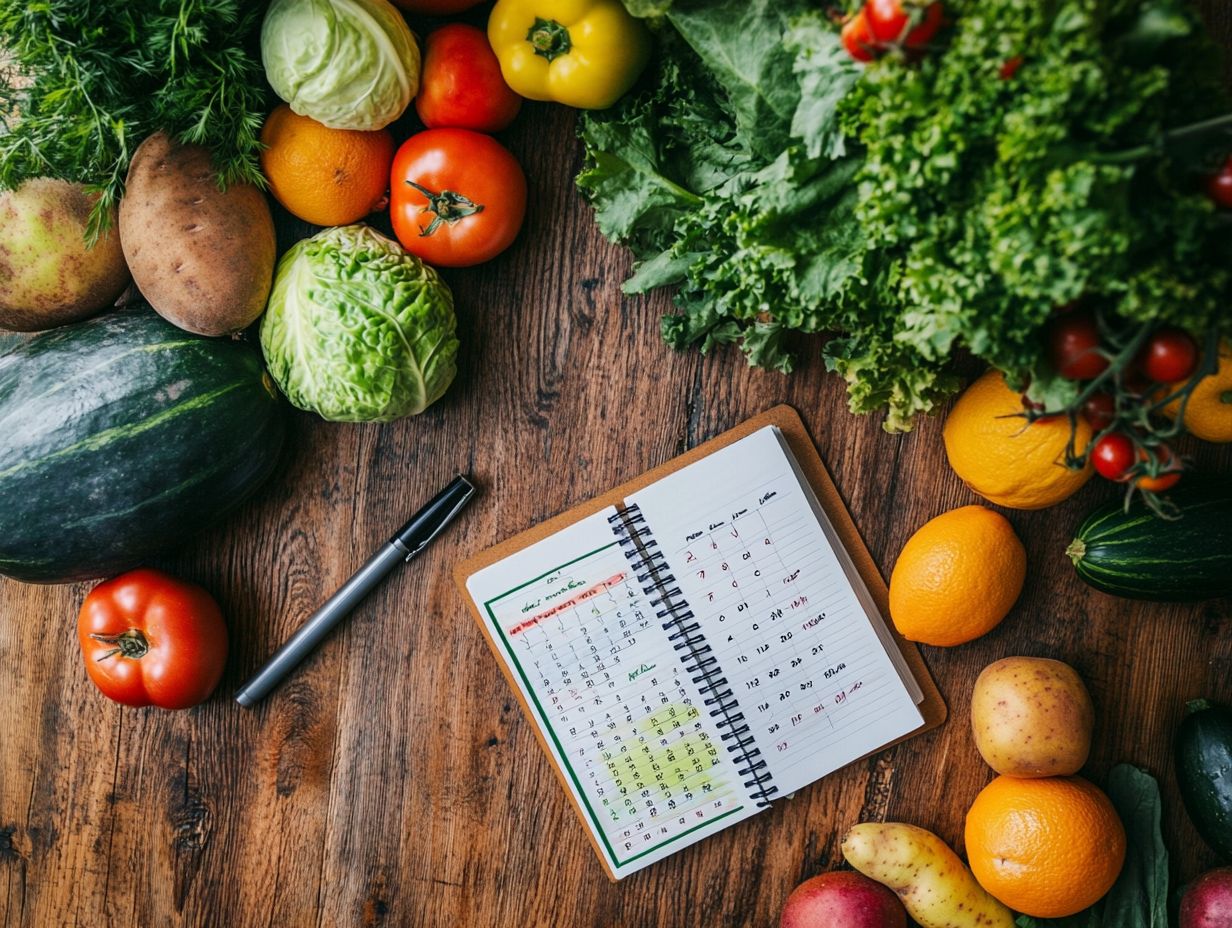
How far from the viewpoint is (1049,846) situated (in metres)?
1.22

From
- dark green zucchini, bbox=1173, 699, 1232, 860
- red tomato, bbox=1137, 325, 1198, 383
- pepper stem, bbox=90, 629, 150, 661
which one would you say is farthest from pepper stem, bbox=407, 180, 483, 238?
dark green zucchini, bbox=1173, 699, 1232, 860

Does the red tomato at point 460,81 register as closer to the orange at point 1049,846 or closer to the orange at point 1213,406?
the orange at point 1213,406

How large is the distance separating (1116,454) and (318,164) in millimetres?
1051

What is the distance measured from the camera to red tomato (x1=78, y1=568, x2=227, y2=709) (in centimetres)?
131

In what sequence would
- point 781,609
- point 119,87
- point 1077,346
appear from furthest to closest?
point 781,609
point 119,87
point 1077,346

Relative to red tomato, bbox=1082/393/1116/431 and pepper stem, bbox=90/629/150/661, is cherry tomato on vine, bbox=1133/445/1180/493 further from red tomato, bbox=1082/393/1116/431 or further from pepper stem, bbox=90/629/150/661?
pepper stem, bbox=90/629/150/661

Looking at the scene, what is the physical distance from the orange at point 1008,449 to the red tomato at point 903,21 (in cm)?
46

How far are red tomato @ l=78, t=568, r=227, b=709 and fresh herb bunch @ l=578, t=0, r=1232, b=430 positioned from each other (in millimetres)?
822

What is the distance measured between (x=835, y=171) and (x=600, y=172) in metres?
0.32

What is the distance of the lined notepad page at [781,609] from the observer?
134cm

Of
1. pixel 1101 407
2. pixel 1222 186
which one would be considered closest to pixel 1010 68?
pixel 1222 186

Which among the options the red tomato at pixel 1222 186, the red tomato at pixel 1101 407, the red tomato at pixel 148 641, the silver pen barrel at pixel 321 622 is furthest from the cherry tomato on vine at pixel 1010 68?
the red tomato at pixel 148 641

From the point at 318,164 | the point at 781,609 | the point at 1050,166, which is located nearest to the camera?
the point at 1050,166

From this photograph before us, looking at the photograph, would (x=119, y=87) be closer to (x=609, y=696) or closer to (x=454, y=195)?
(x=454, y=195)
